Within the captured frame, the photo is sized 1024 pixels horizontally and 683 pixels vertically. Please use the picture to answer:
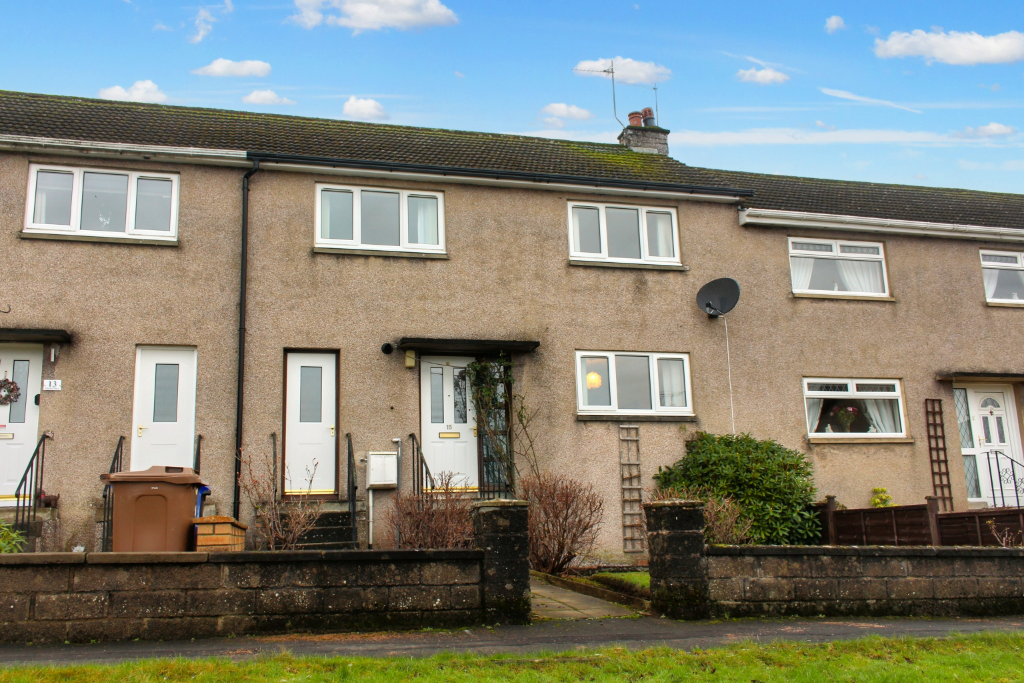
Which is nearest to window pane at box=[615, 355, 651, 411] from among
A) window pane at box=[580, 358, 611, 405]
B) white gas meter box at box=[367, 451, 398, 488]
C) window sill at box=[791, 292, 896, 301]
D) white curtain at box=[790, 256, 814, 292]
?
window pane at box=[580, 358, 611, 405]

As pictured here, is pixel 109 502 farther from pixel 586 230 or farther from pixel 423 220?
pixel 586 230

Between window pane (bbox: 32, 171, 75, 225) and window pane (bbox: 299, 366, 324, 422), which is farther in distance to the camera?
window pane (bbox: 299, 366, 324, 422)

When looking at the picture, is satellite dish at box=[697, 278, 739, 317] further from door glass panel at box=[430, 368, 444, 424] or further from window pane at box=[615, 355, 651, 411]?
door glass panel at box=[430, 368, 444, 424]

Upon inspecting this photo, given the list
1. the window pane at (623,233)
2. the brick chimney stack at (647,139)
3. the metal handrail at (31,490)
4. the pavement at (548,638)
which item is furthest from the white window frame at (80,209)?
the brick chimney stack at (647,139)

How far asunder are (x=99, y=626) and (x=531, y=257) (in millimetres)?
7975

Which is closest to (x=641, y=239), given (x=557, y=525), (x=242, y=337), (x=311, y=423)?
(x=557, y=525)

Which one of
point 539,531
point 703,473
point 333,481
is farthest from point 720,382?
point 333,481

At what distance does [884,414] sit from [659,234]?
15.0ft

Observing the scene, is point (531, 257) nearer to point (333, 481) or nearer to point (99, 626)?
point (333, 481)

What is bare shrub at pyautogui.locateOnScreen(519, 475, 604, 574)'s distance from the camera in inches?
426

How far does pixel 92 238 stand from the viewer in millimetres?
11195

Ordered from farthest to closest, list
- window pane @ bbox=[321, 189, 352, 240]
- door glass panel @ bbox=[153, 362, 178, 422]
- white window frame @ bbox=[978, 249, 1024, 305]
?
white window frame @ bbox=[978, 249, 1024, 305] < window pane @ bbox=[321, 189, 352, 240] < door glass panel @ bbox=[153, 362, 178, 422]

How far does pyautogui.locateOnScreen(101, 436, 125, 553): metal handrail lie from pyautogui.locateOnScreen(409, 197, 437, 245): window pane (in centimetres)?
474

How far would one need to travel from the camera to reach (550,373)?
1246 centimetres
